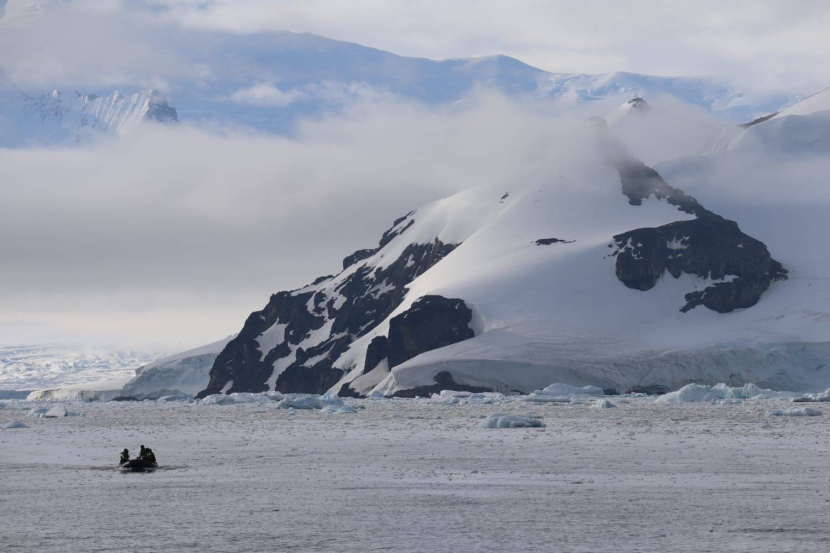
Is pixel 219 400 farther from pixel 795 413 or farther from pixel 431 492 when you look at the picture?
pixel 431 492

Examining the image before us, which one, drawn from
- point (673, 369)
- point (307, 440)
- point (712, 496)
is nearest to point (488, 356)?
point (673, 369)

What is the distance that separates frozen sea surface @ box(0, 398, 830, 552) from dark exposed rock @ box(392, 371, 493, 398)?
374 feet

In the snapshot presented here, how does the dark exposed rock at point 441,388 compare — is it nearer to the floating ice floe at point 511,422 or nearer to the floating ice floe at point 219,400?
the floating ice floe at point 219,400

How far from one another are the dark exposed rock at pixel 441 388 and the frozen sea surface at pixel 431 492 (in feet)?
374

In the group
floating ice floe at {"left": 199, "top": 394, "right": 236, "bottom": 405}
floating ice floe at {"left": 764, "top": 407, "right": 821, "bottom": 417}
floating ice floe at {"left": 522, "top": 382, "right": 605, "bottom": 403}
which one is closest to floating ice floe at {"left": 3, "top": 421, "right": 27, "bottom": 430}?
floating ice floe at {"left": 764, "top": 407, "right": 821, "bottom": 417}

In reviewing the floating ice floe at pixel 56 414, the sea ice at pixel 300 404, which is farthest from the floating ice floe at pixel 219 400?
the floating ice floe at pixel 56 414

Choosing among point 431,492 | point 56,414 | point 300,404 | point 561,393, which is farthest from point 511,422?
point 561,393

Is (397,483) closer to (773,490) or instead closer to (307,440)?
(773,490)

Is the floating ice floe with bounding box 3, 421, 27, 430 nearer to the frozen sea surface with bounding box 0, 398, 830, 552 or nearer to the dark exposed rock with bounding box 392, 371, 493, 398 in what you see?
the frozen sea surface with bounding box 0, 398, 830, 552

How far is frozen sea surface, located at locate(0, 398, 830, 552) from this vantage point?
32.2 meters

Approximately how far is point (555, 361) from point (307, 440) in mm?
124150

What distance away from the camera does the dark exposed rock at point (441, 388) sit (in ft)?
609

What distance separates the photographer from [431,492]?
4116cm

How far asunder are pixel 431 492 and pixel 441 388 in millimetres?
146373
